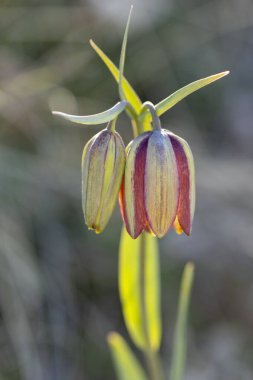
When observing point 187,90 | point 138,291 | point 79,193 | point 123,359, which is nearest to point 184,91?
point 187,90

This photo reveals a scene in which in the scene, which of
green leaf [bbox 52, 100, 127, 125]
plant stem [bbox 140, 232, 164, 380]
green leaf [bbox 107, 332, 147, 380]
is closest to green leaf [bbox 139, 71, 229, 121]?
green leaf [bbox 52, 100, 127, 125]

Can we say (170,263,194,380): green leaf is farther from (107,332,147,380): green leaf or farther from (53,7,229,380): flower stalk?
(53,7,229,380): flower stalk

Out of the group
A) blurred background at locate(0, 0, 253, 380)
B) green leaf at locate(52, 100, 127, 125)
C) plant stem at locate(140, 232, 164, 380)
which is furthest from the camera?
blurred background at locate(0, 0, 253, 380)

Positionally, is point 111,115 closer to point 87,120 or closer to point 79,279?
point 87,120

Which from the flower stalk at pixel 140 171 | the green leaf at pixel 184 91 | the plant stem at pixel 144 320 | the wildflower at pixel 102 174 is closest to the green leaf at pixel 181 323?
the plant stem at pixel 144 320

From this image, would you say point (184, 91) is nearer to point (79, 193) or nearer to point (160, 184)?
point (160, 184)
